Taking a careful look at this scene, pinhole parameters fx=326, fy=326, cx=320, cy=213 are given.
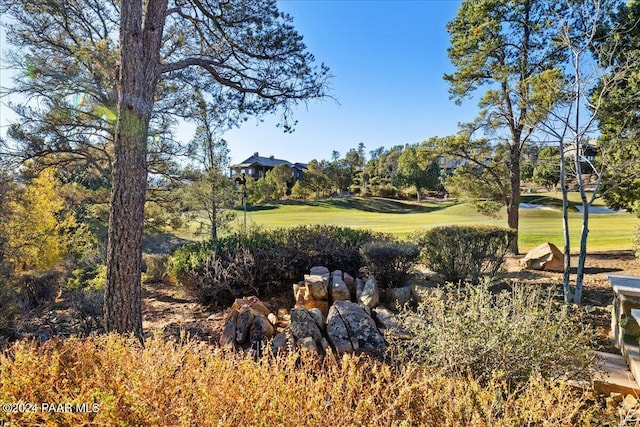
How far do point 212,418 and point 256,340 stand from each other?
2.17 metres

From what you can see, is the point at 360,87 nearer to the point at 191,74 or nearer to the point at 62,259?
the point at 191,74

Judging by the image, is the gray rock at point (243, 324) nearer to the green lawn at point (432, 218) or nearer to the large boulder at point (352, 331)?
the large boulder at point (352, 331)

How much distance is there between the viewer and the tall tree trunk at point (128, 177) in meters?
3.38

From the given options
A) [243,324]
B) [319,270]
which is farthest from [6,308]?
[319,270]

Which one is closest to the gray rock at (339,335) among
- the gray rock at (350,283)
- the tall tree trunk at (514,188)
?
the gray rock at (350,283)

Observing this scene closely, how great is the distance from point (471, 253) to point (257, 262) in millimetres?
3427

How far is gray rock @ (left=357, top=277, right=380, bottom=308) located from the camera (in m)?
4.43

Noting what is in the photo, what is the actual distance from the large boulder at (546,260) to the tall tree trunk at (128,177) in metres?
7.59

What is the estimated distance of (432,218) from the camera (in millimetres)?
21844

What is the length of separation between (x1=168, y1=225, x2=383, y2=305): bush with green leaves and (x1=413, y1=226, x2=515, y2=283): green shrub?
1.37 m

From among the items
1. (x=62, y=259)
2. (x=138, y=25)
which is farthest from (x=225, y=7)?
(x=62, y=259)

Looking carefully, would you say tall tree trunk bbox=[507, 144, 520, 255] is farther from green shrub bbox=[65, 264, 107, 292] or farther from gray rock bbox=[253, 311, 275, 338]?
green shrub bbox=[65, 264, 107, 292]

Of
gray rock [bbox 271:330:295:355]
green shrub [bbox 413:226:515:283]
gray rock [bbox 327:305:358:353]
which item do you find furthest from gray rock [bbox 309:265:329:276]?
green shrub [bbox 413:226:515:283]

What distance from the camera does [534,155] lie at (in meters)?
6.57
